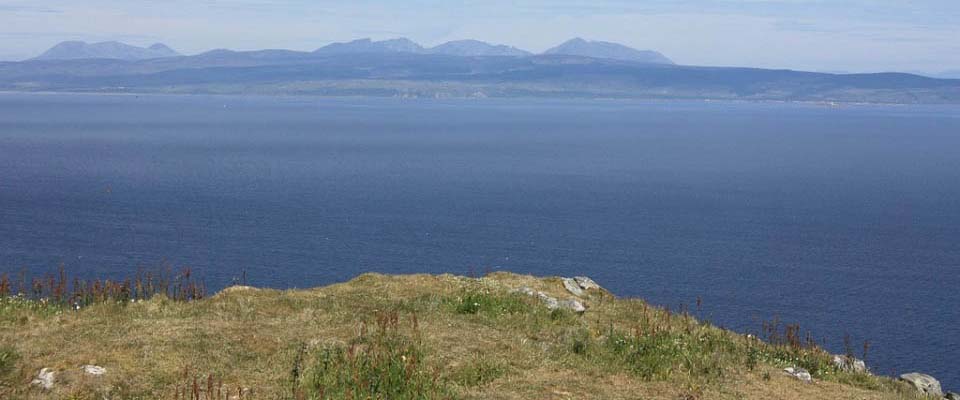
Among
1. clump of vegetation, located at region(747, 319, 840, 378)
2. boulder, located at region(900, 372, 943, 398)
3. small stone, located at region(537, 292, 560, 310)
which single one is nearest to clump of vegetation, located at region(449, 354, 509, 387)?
clump of vegetation, located at region(747, 319, 840, 378)

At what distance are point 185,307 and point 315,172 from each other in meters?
115

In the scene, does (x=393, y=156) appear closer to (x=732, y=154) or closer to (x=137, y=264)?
(x=732, y=154)

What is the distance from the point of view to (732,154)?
187125 mm

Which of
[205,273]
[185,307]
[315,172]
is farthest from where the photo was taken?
[315,172]

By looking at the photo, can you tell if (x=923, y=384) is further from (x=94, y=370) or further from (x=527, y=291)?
(x=94, y=370)

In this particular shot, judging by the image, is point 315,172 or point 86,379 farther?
point 315,172

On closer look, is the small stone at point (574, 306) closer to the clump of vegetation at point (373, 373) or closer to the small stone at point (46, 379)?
the clump of vegetation at point (373, 373)

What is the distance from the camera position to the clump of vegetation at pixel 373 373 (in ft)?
55.5

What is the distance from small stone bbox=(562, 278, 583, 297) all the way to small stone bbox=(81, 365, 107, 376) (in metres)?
15.6

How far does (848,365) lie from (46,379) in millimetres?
18094

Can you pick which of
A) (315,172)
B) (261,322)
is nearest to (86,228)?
(315,172)

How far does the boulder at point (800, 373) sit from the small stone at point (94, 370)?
14469 mm

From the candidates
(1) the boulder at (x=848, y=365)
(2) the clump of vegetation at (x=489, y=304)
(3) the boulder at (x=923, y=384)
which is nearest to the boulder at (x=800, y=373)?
(1) the boulder at (x=848, y=365)

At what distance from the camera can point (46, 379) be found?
1716 centimetres
